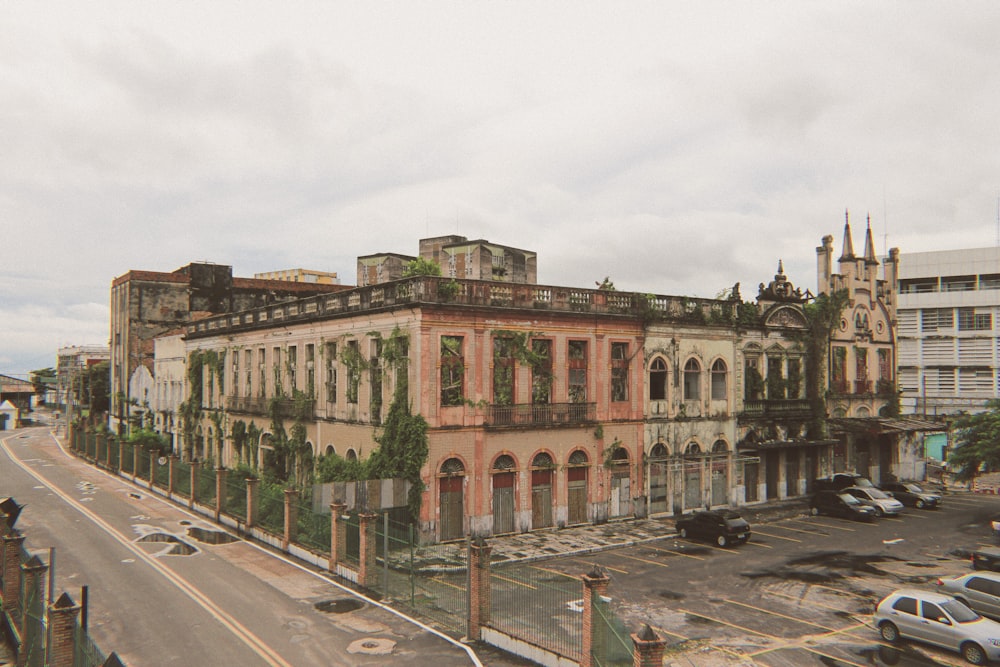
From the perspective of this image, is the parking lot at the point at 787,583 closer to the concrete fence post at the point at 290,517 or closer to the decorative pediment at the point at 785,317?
the concrete fence post at the point at 290,517

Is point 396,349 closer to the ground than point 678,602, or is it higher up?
higher up

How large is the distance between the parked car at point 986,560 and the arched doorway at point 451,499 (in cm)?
2006

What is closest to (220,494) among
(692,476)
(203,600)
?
(203,600)

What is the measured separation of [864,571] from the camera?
26.9m

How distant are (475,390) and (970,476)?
29.0m

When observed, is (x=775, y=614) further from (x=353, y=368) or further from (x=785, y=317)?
(x=785, y=317)

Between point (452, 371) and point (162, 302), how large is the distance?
47271 millimetres

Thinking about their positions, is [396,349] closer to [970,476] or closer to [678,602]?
[678,602]

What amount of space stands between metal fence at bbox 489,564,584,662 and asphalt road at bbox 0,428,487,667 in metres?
1.35

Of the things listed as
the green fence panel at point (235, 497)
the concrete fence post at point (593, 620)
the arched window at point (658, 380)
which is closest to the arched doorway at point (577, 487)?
the arched window at point (658, 380)

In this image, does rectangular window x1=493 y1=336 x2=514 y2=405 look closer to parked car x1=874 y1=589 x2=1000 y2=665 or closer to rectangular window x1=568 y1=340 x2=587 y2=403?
rectangular window x1=568 y1=340 x2=587 y2=403

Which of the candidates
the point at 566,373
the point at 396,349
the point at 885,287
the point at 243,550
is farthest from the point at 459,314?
the point at 885,287

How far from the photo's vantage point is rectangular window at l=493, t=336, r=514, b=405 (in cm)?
3244

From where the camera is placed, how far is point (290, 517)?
93.5ft
